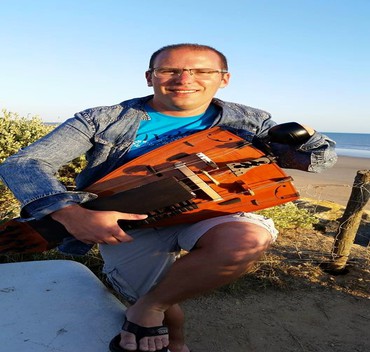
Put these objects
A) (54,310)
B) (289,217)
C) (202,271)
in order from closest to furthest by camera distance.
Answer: (202,271) → (54,310) → (289,217)

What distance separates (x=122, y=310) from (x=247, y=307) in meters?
1.51

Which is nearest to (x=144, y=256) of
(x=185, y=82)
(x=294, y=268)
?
(x=185, y=82)

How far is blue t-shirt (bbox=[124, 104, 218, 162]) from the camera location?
2.38 meters

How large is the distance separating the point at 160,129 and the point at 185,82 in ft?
1.02

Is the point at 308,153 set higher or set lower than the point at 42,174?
higher

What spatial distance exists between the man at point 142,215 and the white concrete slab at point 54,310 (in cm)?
15

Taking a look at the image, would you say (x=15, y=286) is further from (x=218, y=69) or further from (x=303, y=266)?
(x=303, y=266)

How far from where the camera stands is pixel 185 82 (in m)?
2.28

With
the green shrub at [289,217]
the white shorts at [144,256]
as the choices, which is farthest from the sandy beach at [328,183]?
the white shorts at [144,256]

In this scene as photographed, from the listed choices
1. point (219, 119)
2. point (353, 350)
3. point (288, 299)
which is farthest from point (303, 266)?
point (219, 119)

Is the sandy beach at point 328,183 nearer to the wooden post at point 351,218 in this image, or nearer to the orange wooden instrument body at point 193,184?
the wooden post at point 351,218

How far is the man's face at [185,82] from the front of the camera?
2.30m

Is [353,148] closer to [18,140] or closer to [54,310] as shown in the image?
[18,140]

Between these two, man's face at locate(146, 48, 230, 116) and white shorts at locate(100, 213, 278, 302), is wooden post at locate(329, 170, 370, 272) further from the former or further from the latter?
white shorts at locate(100, 213, 278, 302)
